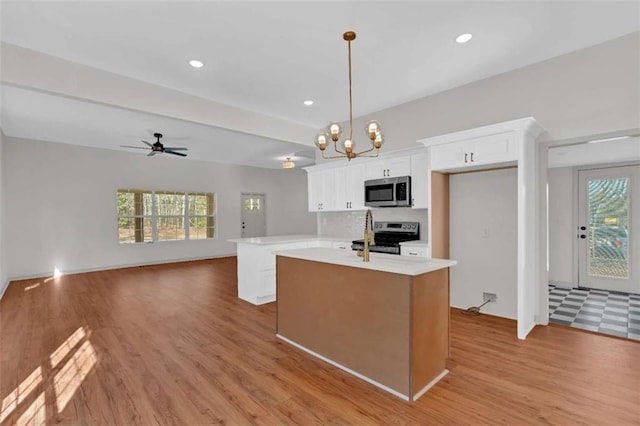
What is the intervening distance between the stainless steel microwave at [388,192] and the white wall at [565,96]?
0.89 m

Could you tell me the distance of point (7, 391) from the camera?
2244 mm

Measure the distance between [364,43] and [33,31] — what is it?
300 cm

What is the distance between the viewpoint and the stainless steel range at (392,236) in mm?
4203

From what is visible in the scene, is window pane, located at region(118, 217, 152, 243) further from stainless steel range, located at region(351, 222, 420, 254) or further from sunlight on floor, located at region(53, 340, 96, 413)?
stainless steel range, located at region(351, 222, 420, 254)

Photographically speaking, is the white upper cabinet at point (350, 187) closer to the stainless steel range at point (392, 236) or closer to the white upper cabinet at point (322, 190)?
the white upper cabinet at point (322, 190)

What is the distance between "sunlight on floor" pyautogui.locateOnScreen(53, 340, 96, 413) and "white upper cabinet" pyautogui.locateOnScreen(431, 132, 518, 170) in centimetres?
406

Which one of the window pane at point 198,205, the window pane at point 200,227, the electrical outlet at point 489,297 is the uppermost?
the window pane at point 198,205

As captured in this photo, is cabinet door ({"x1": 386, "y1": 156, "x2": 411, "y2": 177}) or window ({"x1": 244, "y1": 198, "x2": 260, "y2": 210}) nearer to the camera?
cabinet door ({"x1": 386, "y1": 156, "x2": 411, "y2": 177})

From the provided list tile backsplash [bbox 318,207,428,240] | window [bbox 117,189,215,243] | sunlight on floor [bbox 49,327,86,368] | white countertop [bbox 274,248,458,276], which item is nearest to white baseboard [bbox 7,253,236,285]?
window [bbox 117,189,215,243]

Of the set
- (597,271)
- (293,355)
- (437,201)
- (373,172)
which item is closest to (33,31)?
(293,355)

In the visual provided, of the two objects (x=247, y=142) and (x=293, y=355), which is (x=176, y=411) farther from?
(x=247, y=142)

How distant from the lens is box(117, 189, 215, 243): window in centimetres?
761

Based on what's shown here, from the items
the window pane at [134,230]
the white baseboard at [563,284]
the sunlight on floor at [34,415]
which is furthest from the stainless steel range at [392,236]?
the window pane at [134,230]

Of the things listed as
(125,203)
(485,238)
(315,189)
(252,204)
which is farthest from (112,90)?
(252,204)
